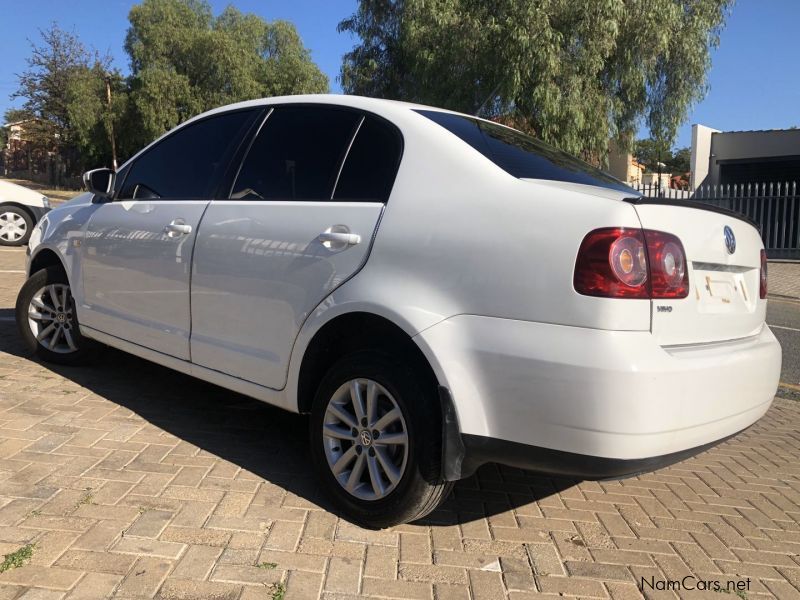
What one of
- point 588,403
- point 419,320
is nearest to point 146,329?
point 419,320

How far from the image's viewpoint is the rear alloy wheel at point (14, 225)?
40.2 feet

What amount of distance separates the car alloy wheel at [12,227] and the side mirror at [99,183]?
9296 millimetres

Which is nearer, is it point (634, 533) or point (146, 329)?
point (634, 533)

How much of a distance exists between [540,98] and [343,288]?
14.1 meters

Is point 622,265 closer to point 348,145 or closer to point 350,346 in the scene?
point 350,346

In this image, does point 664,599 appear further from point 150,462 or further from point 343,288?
point 150,462

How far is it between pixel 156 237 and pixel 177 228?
233 millimetres

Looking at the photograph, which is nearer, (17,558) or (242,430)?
(17,558)

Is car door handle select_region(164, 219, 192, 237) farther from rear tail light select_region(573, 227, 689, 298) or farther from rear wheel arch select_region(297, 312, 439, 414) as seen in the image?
rear tail light select_region(573, 227, 689, 298)

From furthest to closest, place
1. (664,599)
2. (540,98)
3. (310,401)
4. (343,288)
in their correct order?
(540,98)
(310,401)
(343,288)
(664,599)

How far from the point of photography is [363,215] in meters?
2.86

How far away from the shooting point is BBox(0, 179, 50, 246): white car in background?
12.2 metres

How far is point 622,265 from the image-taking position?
2252 mm

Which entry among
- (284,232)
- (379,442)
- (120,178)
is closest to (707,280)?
(379,442)
